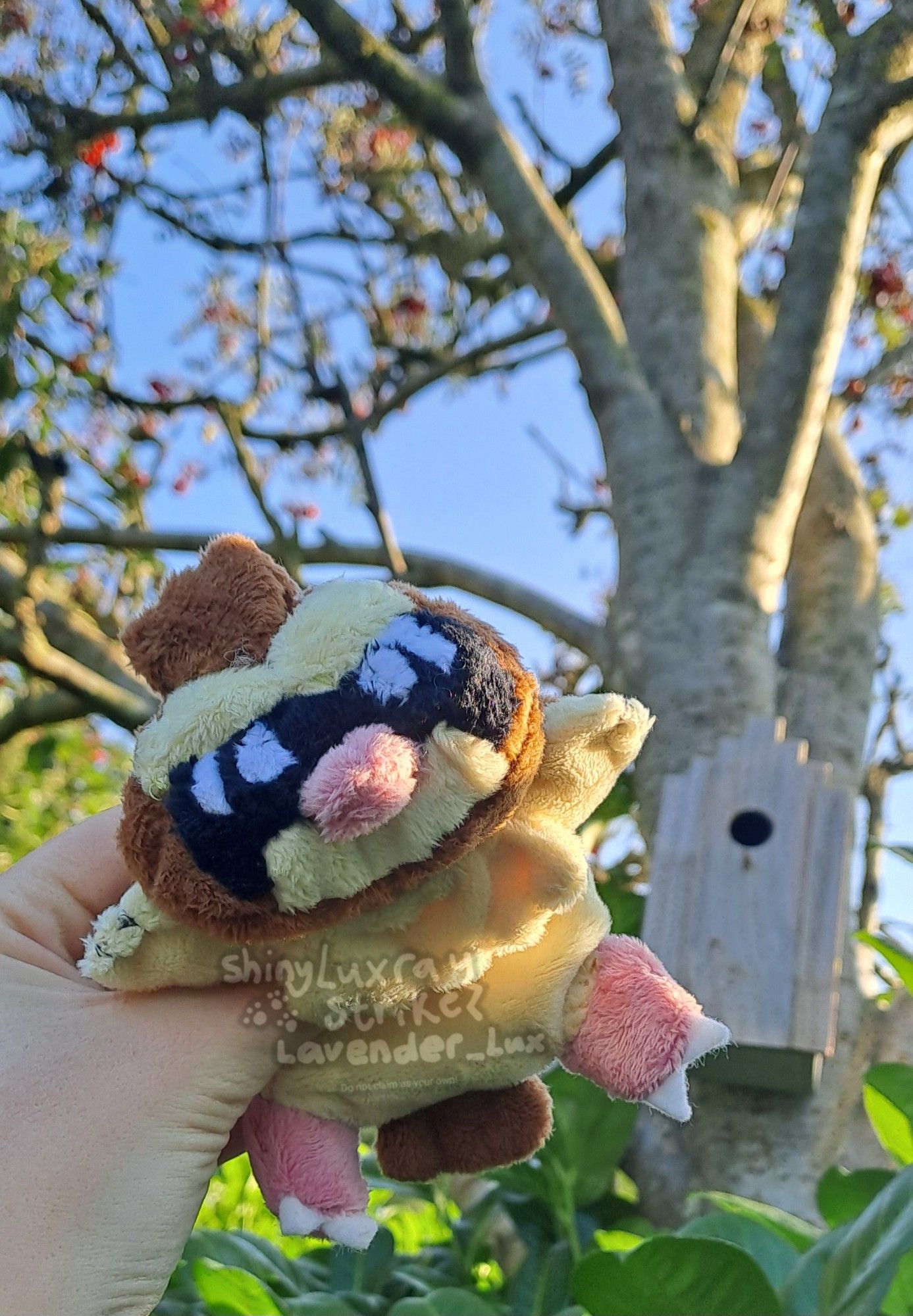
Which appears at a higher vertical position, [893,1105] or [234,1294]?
[893,1105]

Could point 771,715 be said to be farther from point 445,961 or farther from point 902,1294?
point 445,961

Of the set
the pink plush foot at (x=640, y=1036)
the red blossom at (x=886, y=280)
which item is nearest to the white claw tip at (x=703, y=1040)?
the pink plush foot at (x=640, y=1036)

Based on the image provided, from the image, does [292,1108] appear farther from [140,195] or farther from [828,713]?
[140,195]

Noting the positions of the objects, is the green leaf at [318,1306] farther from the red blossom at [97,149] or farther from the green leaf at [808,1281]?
the red blossom at [97,149]

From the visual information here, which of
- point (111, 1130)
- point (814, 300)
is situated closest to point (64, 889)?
point (111, 1130)

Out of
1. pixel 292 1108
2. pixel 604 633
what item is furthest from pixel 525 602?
pixel 292 1108

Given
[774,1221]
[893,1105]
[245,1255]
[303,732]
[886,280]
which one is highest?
[886,280]

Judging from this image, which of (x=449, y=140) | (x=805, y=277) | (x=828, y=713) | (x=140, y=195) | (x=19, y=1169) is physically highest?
(x=140, y=195)
